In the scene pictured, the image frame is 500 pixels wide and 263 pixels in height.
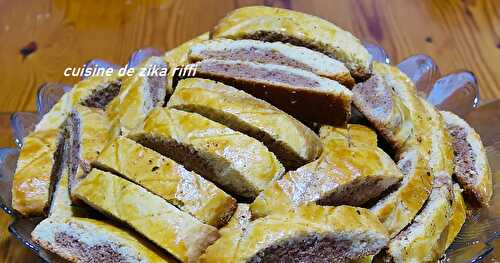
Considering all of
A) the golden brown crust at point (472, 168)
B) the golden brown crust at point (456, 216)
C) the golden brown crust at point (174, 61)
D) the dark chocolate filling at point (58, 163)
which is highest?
the golden brown crust at point (174, 61)

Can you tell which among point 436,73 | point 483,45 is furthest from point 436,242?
point 483,45

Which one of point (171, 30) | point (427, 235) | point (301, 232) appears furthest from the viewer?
point (171, 30)

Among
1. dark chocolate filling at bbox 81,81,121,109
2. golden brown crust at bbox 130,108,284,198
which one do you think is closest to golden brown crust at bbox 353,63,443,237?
golden brown crust at bbox 130,108,284,198

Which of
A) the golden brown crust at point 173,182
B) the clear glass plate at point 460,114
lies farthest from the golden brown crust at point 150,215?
the clear glass plate at point 460,114

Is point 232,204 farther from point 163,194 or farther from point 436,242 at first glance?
point 436,242

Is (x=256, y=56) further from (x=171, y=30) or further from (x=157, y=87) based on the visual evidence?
(x=171, y=30)

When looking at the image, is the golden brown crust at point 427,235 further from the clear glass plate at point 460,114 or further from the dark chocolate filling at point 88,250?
the dark chocolate filling at point 88,250

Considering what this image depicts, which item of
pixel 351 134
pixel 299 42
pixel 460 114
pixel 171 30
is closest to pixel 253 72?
pixel 299 42
